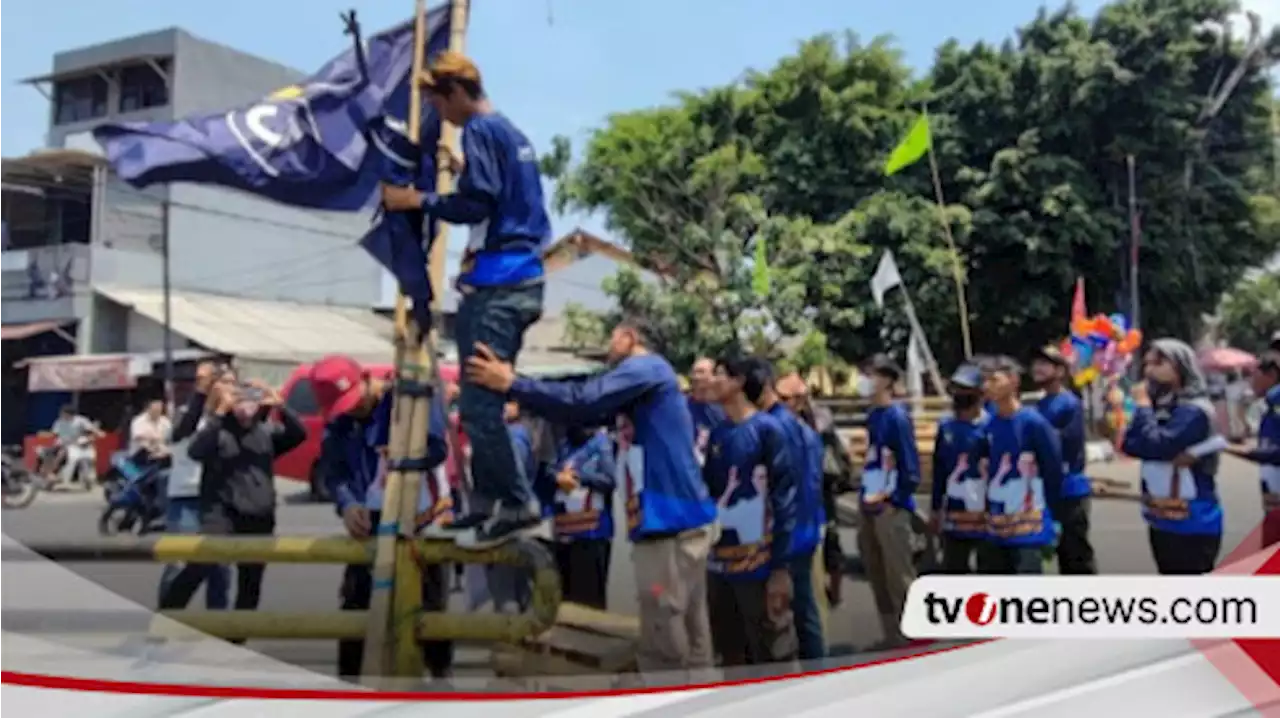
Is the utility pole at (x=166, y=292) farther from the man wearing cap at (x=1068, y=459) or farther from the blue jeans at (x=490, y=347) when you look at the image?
the man wearing cap at (x=1068, y=459)

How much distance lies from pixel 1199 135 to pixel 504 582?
5.19 feet

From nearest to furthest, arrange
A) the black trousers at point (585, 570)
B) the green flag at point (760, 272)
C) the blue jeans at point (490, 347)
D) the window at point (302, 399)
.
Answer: the green flag at point (760, 272), the blue jeans at point (490, 347), the black trousers at point (585, 570), the window at point (302, 399)

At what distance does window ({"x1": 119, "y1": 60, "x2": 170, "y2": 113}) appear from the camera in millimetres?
2029

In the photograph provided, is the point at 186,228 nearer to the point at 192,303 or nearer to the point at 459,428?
the point at 192,303

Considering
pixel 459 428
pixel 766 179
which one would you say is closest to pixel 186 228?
pixel 459 428

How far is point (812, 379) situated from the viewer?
7.00ft

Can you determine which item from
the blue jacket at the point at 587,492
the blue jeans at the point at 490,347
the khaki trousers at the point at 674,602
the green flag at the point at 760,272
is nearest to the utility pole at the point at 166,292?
the blue jeans at the point at 490,347

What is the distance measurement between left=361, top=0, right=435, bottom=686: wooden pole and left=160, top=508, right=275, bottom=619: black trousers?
0.27m

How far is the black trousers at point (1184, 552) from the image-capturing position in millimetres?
1969

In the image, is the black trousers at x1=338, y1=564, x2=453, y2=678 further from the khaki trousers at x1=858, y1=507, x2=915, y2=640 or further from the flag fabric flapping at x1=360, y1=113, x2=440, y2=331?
the khaki trousers at x1=858, y1=507, x2=915, y2=640

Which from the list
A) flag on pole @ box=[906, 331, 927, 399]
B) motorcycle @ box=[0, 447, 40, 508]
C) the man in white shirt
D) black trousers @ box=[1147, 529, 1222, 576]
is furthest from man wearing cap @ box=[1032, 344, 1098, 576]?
motorcycle @ box=[0, 447, 40, 508]

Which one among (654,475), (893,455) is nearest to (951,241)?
(893,455)

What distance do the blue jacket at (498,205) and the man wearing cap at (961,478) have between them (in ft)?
2.85

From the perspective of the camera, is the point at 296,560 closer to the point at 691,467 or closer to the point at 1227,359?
the point at 691,467
